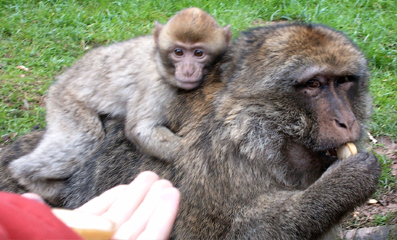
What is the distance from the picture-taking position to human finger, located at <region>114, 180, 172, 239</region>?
84.0 inches

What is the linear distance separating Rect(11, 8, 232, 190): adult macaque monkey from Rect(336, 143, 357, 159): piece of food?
113 centimetres

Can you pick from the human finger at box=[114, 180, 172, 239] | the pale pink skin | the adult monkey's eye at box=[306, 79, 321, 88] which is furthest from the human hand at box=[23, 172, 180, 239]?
the adult monkey's eye at box=[306, 79, 321, 88]

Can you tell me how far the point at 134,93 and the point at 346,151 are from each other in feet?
5.76

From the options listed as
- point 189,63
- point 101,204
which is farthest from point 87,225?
point 189,63

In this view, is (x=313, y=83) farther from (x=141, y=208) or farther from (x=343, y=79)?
(x=141, y=208)

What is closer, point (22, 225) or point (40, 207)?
point (22, 225)

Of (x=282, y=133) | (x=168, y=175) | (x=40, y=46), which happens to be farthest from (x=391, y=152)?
(x=40, y=46)

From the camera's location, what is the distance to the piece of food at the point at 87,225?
1834mm

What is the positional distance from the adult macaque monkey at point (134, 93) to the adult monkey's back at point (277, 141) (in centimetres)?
27

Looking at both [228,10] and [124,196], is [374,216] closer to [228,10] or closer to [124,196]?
[124,196]

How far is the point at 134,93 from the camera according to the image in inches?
148

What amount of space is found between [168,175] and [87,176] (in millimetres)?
769

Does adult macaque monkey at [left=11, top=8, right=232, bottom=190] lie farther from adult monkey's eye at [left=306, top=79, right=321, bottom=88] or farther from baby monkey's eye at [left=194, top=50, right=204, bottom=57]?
adult monkey's eye at [left=306, top=79, right=321, bottom=88]

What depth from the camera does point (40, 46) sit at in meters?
6.95
